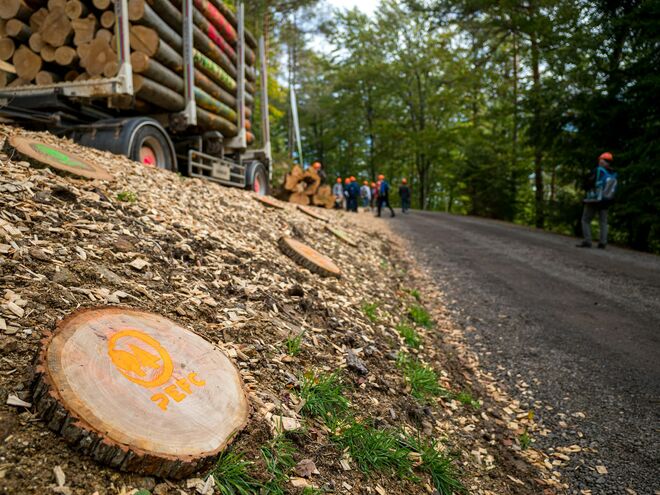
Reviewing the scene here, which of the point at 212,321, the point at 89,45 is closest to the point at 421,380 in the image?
the point at 212,321

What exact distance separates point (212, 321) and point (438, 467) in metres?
1.81

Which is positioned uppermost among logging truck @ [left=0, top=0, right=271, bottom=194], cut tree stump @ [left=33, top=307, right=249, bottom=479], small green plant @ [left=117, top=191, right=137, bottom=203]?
logging truck @ [left=0, top=0, right=271, bottom=194]

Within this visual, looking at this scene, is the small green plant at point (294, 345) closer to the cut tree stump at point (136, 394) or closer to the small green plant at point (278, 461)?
the cut tree stump at point (136, 394)

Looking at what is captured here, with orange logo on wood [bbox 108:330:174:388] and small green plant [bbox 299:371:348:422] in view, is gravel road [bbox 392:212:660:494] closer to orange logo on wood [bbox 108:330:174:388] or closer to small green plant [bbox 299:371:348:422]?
small green plant [bbox 299:371:348:422]

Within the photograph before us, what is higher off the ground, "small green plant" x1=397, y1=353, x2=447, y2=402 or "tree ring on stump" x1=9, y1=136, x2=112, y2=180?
"tree ring on stump" x1=9, y1=136, x2=112, y2=180

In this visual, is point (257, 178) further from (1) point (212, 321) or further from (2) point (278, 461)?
(2) point (278, 461)

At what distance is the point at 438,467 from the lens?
2439 mm

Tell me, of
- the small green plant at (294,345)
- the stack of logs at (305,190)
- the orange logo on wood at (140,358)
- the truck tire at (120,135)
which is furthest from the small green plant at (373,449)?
the stack of logs at (305,190)

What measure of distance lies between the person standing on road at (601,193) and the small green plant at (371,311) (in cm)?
807

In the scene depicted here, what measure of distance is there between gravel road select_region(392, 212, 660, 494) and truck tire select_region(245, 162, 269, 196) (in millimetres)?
5260

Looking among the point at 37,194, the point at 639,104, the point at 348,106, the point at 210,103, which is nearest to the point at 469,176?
the point at 639,104

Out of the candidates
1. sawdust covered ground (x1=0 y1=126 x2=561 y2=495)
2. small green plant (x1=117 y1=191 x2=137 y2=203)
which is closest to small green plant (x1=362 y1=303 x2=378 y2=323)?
sawdust covered ground (x1=0 y1=126 x2=561 y2=495)

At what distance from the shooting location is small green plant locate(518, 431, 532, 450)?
9.70 feet

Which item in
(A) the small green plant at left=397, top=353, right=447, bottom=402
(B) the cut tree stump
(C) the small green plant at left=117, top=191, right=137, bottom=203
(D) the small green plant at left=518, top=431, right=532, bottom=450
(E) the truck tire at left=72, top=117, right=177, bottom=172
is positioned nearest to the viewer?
(B) the cut tree stump
